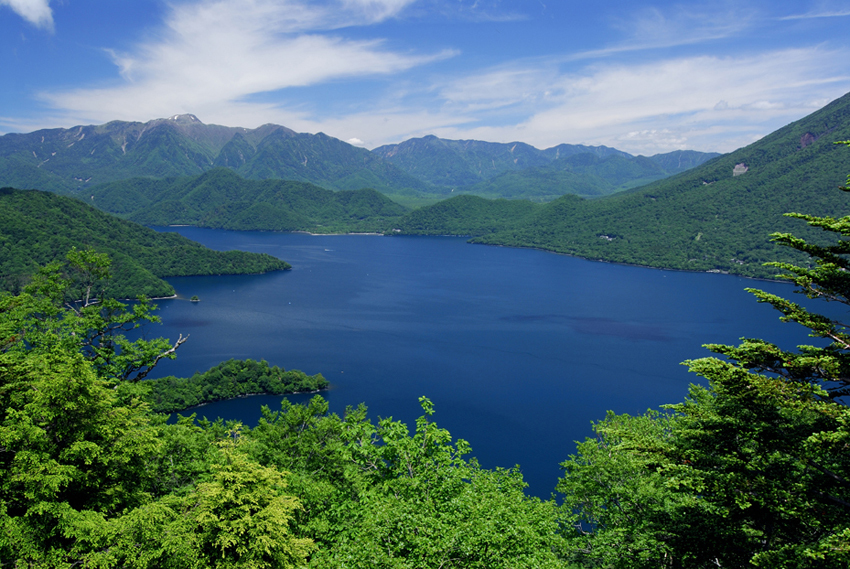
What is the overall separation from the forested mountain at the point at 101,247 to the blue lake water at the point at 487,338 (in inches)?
433

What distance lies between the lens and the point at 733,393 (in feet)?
31.0

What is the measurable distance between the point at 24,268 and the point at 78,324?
380 ft

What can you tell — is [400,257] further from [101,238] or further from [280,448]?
[280,448]

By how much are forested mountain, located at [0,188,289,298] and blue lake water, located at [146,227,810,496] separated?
1100 cm

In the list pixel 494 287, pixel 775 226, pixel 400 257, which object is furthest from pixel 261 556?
pixel 775 226

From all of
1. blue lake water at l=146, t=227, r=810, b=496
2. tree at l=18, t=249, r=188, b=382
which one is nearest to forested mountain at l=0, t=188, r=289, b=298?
blue lake water at l=146, t=227, r=810, b=496

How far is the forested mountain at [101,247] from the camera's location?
110 m

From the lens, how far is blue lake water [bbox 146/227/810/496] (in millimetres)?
59469

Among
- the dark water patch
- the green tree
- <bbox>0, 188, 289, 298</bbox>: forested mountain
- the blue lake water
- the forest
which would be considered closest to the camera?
the forest

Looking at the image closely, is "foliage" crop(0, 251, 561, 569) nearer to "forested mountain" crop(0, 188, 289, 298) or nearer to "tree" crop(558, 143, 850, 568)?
"tree" crop(558, 143, 850, 568)

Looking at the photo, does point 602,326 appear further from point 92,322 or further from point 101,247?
point 101,247

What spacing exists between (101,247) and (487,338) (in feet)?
377

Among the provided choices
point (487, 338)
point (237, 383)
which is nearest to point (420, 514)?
point (237, 383)

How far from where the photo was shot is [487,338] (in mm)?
87688
